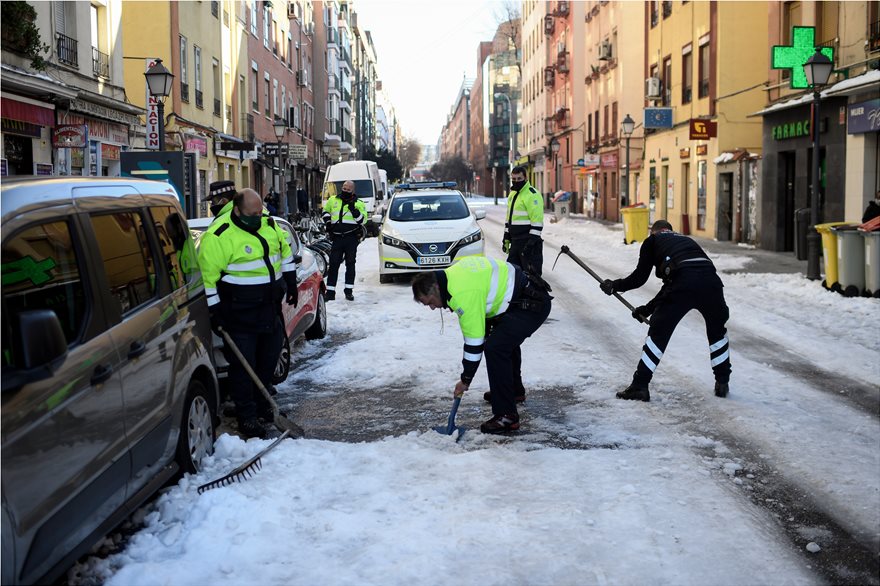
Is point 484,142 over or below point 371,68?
below

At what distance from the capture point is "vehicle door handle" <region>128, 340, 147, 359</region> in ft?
14.6

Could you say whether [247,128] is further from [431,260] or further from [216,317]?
[216,317]

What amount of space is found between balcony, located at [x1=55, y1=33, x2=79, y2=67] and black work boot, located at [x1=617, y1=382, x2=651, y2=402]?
14.2 meters

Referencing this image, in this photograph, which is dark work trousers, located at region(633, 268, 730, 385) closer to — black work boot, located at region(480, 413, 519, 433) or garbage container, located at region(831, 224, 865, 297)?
black work boot, located at region(480, 413, 519, 433)

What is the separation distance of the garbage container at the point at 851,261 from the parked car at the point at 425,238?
18.5 ft

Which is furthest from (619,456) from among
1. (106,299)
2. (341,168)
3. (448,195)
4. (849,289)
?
(341,168)

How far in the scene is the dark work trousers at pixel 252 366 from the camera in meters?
6.61

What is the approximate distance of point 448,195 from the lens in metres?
17.2

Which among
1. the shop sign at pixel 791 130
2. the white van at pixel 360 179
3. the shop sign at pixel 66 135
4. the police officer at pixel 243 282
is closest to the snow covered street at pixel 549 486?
the police officer at pixel 243 282

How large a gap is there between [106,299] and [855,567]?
3.71m

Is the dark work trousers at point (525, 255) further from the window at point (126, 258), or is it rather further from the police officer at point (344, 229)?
the window at point (126, 258)

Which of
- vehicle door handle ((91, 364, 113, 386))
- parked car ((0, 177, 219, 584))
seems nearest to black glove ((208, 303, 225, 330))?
parked car ((0, 177, 219, 584))

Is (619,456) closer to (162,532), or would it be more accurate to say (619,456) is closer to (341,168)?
(162,532)

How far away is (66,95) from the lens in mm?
15883
